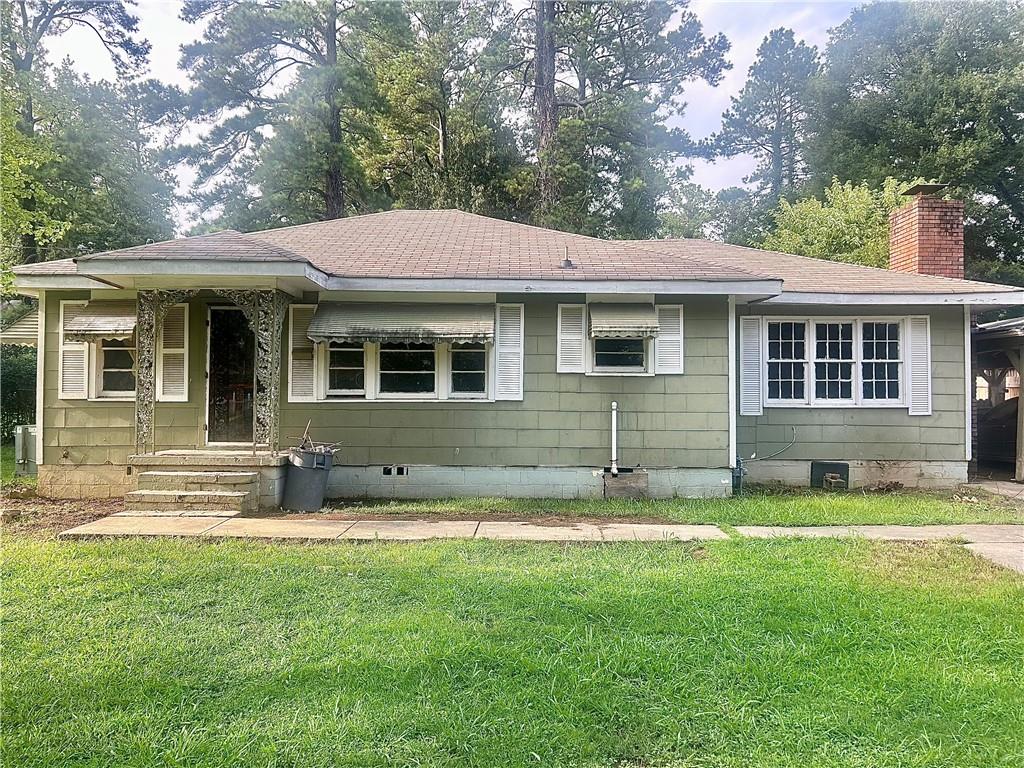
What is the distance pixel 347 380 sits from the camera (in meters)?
8.34

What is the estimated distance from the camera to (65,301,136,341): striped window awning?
795 centimetres

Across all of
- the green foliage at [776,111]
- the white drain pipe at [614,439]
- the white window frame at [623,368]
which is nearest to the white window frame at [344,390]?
the white window frame at [623,368]

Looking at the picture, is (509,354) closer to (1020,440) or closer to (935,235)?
(935,235)

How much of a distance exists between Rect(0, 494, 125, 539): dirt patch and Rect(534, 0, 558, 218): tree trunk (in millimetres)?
16232

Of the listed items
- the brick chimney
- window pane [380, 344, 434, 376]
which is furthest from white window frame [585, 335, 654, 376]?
the brick chimney

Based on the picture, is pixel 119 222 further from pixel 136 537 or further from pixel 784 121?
pixel 784 121

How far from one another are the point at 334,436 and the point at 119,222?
48.9 ft

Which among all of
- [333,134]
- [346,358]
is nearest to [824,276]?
[346,358]

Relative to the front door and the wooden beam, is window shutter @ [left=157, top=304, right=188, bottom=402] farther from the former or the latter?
the wooden beam

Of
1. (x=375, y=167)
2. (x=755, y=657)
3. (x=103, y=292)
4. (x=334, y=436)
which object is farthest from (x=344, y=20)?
(x=755, y=657)

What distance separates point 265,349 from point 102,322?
244cm

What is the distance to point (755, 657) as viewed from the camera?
328 centimetres

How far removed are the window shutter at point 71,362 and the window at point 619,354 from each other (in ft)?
22.3

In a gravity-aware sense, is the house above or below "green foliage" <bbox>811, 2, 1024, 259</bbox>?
below
